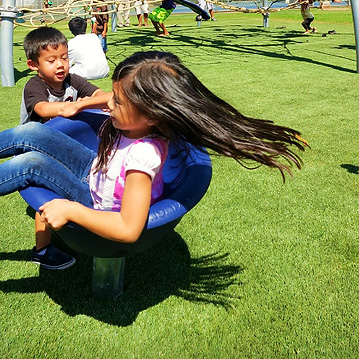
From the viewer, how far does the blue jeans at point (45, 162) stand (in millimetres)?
1742

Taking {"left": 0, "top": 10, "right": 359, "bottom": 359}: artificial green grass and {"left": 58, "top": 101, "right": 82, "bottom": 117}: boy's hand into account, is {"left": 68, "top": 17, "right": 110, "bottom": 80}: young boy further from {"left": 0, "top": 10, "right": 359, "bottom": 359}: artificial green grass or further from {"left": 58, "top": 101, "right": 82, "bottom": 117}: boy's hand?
{"left": 58, "top": 101, "right": 82, "bottom": 117}: boy's hand

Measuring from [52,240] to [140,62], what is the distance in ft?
4.47

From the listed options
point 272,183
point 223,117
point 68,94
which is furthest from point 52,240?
point 272,183

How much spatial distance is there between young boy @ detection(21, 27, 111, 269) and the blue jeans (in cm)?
21

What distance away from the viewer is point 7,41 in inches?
238

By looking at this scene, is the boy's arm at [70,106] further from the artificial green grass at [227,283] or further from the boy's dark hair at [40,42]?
the artificial green grass at [227,283]

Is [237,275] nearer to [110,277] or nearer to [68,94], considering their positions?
[110,277]

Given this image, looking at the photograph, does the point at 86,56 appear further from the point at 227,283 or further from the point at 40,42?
the point at 227,283

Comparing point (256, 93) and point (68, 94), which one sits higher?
point (68, 94)

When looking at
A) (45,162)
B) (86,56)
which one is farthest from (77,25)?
(45,162)

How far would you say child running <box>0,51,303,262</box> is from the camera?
1469 millimetres

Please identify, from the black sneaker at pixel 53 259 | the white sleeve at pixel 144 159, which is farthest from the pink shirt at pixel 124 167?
the black sneaker at pixel 53 259

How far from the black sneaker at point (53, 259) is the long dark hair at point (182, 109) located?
700 millimetres

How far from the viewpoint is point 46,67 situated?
242cm
